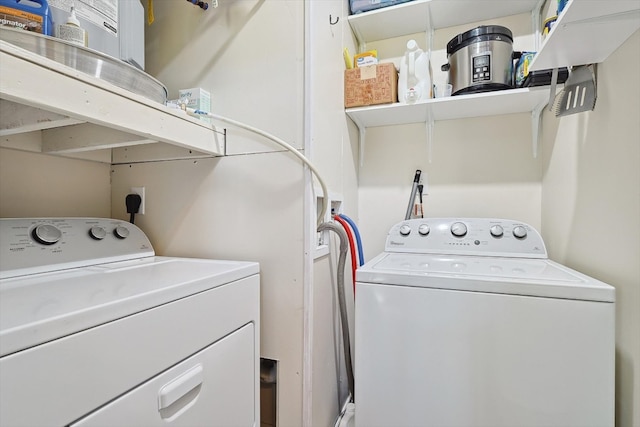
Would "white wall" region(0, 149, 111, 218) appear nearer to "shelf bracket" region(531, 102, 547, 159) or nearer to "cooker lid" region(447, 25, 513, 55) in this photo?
"cooker lid" region(447, 25, 513, 55)

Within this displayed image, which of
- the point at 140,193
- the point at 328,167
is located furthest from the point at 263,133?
the point at 140,193

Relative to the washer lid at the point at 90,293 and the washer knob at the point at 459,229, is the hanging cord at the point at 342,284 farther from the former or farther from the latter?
the washer knob at the point at 459,229

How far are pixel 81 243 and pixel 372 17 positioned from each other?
70.7 inches

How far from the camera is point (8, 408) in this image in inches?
16.4

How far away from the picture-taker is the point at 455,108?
164 centimetres

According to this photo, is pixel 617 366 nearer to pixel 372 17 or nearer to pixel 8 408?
pixel 8 408

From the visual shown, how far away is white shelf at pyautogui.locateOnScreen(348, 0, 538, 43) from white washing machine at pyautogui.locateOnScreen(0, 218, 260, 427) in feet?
5.22

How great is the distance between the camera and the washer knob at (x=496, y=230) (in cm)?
142

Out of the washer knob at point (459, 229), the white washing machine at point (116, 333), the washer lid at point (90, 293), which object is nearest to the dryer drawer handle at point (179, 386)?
the white washing machine at point (116, 333)

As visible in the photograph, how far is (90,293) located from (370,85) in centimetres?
154

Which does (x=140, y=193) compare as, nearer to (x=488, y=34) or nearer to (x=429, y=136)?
(x=429, y=136)

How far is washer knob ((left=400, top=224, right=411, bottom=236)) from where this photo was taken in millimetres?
1576

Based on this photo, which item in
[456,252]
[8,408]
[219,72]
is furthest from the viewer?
[456,252]

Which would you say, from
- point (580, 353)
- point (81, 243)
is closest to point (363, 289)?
point (580, 353)
